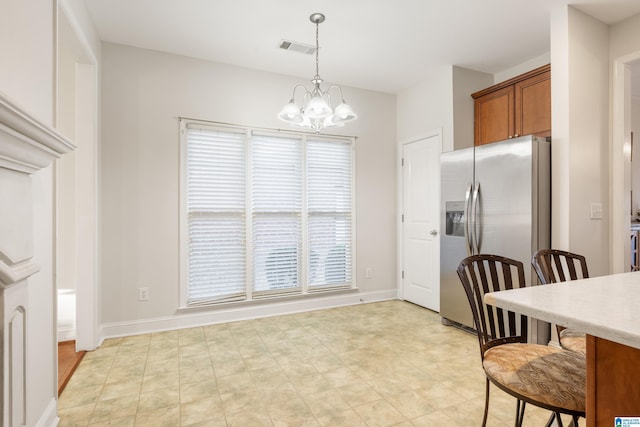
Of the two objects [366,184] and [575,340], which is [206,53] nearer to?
[366,184]

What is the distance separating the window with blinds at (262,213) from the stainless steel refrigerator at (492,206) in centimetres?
131

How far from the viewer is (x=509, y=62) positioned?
12.6 feet

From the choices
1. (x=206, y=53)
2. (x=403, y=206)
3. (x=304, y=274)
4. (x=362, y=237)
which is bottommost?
(x=304, y=274)

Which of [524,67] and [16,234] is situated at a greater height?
[524,67]

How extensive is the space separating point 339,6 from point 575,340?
2.80 meters

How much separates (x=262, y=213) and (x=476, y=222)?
2.30 m

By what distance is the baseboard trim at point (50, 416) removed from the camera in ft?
5.88

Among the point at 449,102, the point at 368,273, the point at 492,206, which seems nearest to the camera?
the point at 492,206

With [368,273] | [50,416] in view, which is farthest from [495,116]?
[50,416]

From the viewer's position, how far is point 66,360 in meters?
2.72

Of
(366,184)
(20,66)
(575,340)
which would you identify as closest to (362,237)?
(366,184)

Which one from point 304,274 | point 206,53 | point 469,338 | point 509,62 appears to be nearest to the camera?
point 469,338

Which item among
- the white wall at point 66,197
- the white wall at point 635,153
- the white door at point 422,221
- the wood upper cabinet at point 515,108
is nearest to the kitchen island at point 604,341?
the wood upper cabinet at point 515,108

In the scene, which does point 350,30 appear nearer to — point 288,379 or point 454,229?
point 454,229
